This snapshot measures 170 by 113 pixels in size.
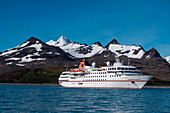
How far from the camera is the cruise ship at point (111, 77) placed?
271 ft

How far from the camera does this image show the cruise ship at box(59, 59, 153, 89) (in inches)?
3255

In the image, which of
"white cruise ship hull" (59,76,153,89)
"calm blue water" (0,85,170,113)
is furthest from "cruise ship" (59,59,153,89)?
"calm blue water" (0,85,170,113)

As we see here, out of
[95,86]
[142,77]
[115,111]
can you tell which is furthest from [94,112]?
[95,86]

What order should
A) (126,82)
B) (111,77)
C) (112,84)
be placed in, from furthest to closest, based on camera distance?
1. (111,77)
2. (112,84)
3. (126,82)

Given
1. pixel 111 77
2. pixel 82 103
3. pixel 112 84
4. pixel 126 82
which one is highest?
pixel 111 77

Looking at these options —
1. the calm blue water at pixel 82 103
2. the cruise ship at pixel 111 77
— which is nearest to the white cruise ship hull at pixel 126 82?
the cruise ship at pixel 111 77

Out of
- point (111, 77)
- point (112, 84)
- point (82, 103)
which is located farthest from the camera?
point (111, 77)

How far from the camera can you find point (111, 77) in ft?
279

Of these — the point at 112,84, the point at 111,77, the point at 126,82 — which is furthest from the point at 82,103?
the point at 111,77

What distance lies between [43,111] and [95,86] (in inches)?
2335

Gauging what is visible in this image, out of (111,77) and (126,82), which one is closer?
(126,82)

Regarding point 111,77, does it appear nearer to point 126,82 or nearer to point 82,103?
point 126,82

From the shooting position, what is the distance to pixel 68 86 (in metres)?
105

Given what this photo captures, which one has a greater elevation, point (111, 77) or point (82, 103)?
point (111, 77)
